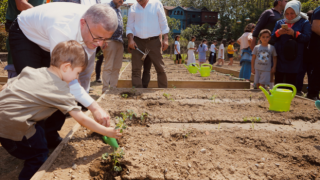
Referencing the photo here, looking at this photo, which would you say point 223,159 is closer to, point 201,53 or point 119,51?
point 119,51

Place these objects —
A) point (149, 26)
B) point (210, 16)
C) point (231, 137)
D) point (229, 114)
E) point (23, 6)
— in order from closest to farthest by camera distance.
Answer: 1. point (231, 137)
2. point (23, 6)
3. point (229, 114)
4. point (149, 26)
5. point (210, 16)

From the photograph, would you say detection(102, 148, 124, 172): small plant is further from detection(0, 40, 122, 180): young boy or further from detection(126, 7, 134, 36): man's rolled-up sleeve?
detection(126, 7, 134, 36): man's rolled-up sleeve

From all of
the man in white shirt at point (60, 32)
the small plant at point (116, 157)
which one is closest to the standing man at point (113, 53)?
the man in white shirt at point (60, 32)

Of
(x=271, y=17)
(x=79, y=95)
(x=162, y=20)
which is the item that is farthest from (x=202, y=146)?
(x=271, y=17)

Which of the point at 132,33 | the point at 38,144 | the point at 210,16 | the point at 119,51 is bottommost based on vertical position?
the point at 38,144

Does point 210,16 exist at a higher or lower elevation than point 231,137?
higher

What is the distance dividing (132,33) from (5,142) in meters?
3.13

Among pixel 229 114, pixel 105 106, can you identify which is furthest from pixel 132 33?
pixel 229 114

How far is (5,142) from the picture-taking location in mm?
1678

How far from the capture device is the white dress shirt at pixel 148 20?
4281 millimetres

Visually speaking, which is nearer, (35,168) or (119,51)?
(35,168)

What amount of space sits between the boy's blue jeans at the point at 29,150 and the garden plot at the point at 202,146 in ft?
0.50

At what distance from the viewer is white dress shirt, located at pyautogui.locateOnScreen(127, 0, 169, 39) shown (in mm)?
4281

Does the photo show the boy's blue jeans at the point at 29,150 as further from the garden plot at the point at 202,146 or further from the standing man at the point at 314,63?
the standing man at the point at 314,63
